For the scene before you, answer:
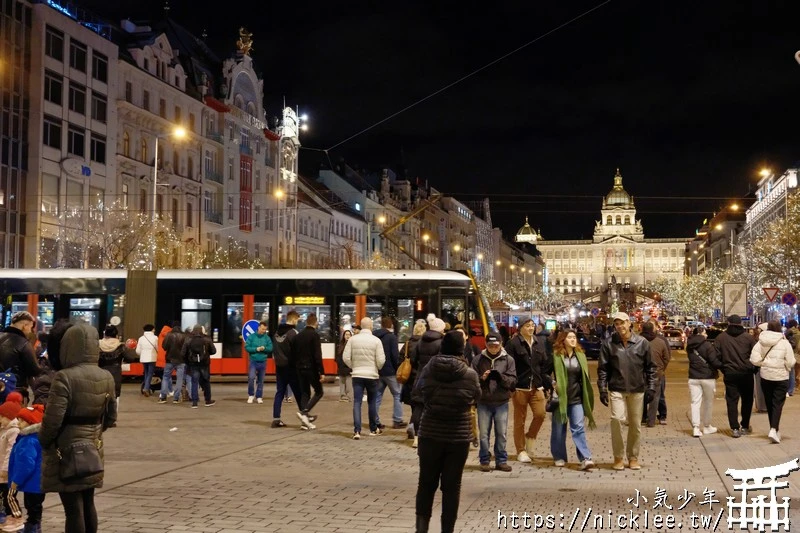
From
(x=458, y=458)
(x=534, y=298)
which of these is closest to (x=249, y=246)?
(x=458, y=458)

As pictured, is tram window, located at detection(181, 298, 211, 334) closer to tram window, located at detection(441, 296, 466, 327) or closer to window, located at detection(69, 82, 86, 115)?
tram window, located at detection(441, 296, 466, 327)

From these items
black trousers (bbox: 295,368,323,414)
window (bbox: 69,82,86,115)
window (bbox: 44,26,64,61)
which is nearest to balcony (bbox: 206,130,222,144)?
window (bbox: 69,82,86,115)

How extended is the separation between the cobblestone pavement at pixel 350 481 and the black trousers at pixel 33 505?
3.38 feet

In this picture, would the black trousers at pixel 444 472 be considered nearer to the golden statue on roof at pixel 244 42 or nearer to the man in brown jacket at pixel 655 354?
the man in brown jacket at pixel 655 354

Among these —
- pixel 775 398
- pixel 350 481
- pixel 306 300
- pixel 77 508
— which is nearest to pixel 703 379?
pixel 775 398

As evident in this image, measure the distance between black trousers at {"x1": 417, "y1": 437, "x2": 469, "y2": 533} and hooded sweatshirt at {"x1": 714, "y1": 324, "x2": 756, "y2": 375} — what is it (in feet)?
31.0

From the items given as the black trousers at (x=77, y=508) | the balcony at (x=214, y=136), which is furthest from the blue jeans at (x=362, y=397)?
the balcony at (x=214, y=136)

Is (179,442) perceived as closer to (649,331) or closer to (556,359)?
(556,359)

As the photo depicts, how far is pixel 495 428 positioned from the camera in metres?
13.1

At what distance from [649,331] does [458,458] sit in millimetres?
10952

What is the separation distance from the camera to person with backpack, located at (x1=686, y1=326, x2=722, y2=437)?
16.7 meters

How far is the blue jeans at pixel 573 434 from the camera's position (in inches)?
515

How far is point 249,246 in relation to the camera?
70.6 m

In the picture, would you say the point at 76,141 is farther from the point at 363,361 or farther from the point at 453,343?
the point at 453,343
